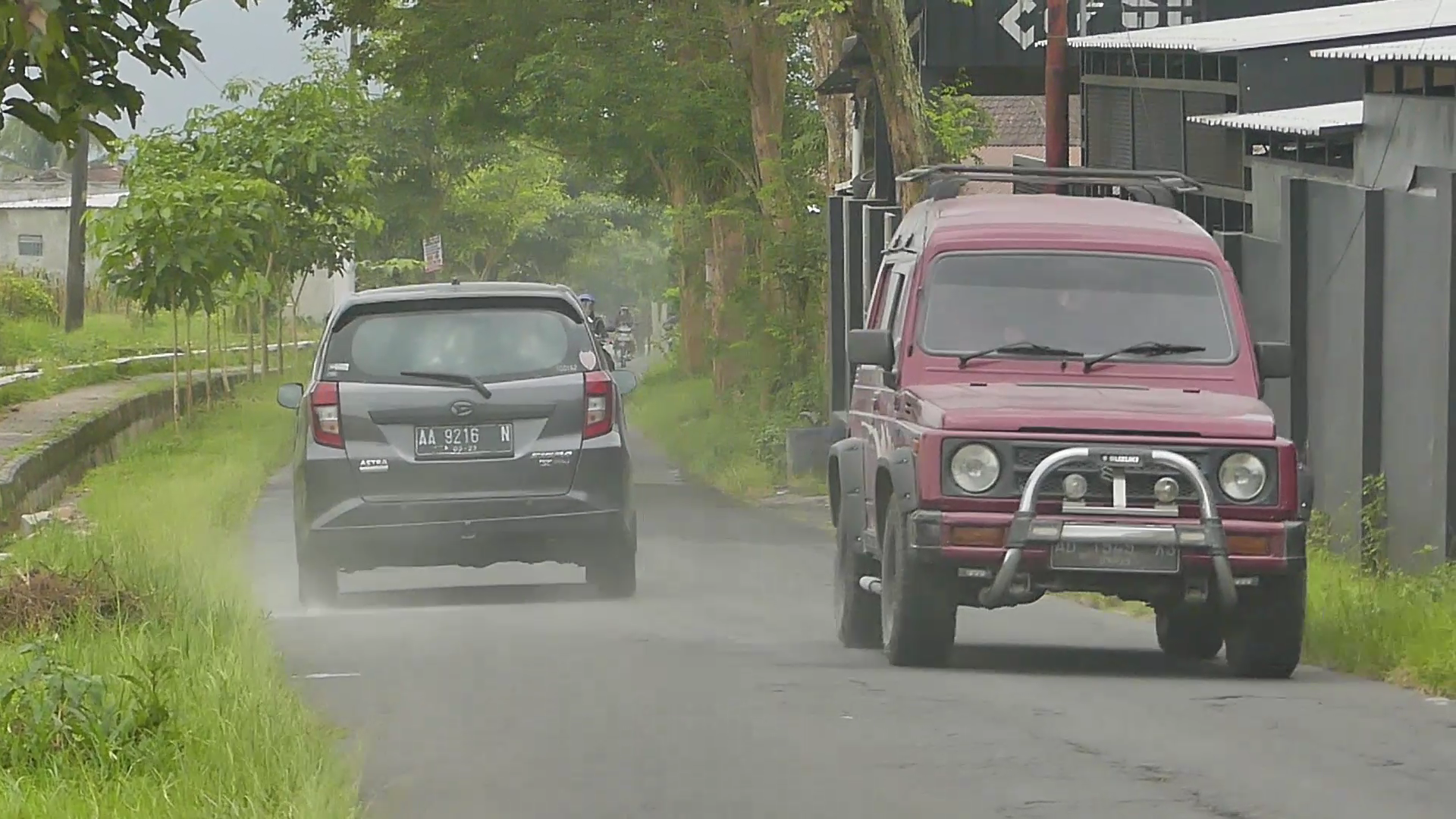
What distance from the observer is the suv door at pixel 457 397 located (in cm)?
1430

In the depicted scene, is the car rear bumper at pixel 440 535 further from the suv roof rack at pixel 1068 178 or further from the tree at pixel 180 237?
the tree at pixel 180 237

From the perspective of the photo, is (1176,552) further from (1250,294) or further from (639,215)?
(639,215)

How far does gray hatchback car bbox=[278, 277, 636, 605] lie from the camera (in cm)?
1430

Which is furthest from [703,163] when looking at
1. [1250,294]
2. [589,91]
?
[1250,294]

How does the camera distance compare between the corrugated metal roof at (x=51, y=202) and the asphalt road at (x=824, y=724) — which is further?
the corrugated metal roof at (x=51, y=202)

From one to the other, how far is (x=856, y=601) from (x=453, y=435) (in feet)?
10.1

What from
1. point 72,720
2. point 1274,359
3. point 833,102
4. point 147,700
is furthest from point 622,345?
point 72,720

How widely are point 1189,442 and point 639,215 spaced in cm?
9461

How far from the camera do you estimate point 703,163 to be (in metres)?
38.7

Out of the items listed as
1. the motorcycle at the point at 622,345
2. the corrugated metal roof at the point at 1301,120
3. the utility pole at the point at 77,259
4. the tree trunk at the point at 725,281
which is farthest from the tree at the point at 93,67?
the motorcycle at the point at 622,345

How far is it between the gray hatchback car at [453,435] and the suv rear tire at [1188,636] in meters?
3.71

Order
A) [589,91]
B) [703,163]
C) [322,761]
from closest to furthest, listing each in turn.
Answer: [322,761]
[589,91]
[703,163]

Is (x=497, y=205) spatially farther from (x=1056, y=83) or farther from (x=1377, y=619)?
(x=1377, y=619)

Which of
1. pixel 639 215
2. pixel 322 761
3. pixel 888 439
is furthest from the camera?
pixel 639 215
